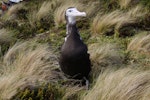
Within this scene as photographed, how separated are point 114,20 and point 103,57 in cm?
165

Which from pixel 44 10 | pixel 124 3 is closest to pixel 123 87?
pixel 124 3

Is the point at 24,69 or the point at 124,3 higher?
the point at 24,69

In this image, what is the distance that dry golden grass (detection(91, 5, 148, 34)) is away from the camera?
21.9 feet

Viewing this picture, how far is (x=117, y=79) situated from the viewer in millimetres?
4035

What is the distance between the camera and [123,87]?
379 cm

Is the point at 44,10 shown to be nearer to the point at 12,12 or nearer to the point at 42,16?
the point at 42,16

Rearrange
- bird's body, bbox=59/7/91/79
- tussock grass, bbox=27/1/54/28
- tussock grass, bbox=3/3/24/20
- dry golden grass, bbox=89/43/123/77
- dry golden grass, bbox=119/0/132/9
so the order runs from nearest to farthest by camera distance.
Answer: bird's body, bbox=59/7/91/79 < dry golden grass, bbox=89/43/123/77 < dry golden grass, bbox=119/0/132/9 < tussock grass, bbox=27/1/54/28 < tussock grass, bbox=3/3/24/20

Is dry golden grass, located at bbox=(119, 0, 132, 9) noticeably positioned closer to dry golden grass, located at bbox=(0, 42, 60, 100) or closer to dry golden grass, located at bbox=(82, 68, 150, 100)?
dry golden grass, located at bbox=(0, 42, 60, 100)

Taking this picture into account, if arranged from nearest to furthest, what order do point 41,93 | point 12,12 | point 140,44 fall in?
1. point 41,93
2. point 140,44
3. point 12,12

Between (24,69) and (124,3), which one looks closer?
(24,69)

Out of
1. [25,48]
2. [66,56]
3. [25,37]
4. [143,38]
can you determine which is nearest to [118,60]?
[143,38]

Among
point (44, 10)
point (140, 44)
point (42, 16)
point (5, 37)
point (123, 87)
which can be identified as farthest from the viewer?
point (44, 10)

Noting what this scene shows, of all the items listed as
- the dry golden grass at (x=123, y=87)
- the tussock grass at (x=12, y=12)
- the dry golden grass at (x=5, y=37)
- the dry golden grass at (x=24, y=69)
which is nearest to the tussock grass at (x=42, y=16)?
the tussock grass at (x=12, y=12)

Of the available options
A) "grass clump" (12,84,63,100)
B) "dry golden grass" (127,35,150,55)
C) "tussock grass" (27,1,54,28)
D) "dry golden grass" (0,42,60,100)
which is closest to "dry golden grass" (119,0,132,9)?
"tussock grass" (27,1,54,28)
